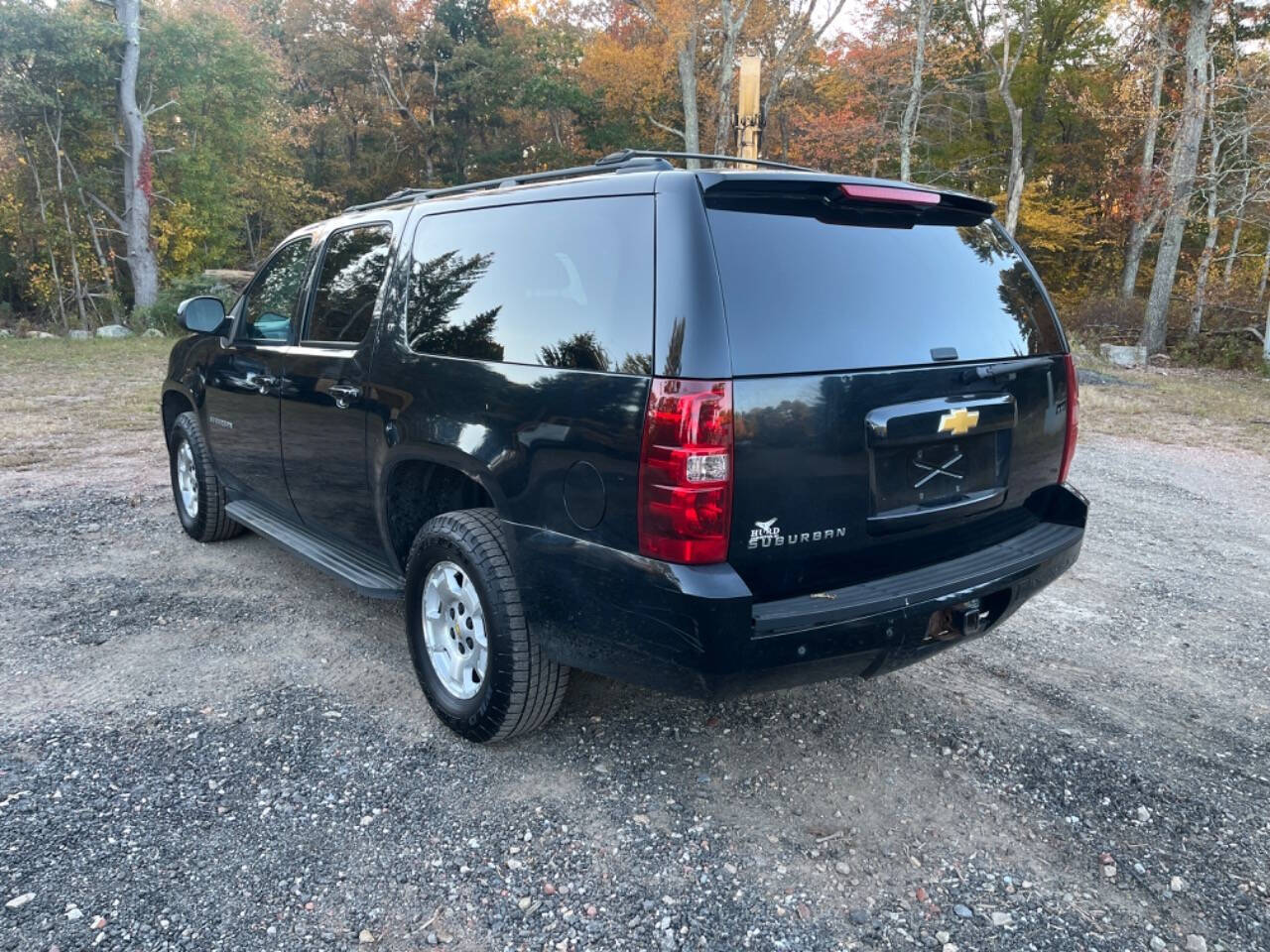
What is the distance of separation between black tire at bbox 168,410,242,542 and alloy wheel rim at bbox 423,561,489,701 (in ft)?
8.04

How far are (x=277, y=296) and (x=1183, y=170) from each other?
1833 cm

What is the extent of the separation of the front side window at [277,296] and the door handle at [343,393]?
666 mm

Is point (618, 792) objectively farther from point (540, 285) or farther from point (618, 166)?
point (618, 166)

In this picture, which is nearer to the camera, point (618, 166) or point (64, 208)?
point (618, 166)

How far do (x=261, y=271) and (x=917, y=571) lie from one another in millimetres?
3704

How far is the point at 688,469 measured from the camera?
7.39 feet

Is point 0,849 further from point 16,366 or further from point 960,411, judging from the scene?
point 16,366

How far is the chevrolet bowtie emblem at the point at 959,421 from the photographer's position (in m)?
2.63

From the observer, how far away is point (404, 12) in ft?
104

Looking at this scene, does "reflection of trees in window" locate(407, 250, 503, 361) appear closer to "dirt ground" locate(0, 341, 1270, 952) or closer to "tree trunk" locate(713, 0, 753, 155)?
"dirt ground" locate(0, 341, 1270, 952)

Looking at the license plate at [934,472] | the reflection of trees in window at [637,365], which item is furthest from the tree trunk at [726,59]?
the reflection of trees in window at [637,365]

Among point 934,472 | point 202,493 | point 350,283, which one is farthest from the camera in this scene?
point 202,493

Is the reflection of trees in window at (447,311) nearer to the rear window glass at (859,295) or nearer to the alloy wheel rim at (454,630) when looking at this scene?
the alloy wheel rim at (454,630)

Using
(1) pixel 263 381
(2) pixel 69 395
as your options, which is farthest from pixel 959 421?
(2) pixel 69 395
